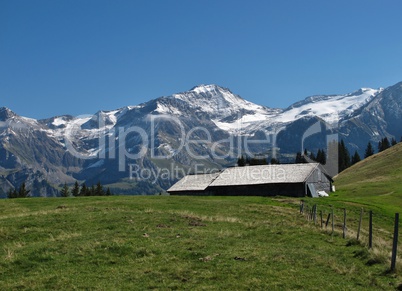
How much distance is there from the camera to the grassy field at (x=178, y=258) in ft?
58.9

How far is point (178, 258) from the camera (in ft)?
71.0

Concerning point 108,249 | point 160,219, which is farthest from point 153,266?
point 160,219

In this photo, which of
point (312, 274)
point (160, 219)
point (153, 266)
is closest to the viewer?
point (312, 274)

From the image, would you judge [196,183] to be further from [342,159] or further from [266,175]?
[342,159]

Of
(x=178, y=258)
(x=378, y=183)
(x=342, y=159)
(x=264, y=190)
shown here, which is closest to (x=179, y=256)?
(x=178, y=258)

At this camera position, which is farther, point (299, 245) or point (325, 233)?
point (325, 233)

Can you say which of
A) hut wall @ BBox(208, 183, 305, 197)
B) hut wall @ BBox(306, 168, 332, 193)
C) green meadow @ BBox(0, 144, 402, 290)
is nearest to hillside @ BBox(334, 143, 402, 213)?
hut wall @ BBox(306, 168, 332, 193)

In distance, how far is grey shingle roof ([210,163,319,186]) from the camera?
91688 mm

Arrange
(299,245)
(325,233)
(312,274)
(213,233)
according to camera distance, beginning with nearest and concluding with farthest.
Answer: (312,274), (299,245), (213,233), (325,233)

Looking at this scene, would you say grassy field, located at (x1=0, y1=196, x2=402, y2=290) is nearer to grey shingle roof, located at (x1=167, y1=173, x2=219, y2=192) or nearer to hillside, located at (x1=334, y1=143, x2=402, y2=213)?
hillside, located at (x1=334, y1=143, x2=402, y2=213)

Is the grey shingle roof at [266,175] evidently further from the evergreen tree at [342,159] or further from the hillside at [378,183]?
the evergreen tree at [342,159]

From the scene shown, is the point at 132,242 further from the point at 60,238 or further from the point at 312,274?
the point at 312,274

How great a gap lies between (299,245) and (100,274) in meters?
12.7

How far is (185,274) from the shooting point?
747 inches
